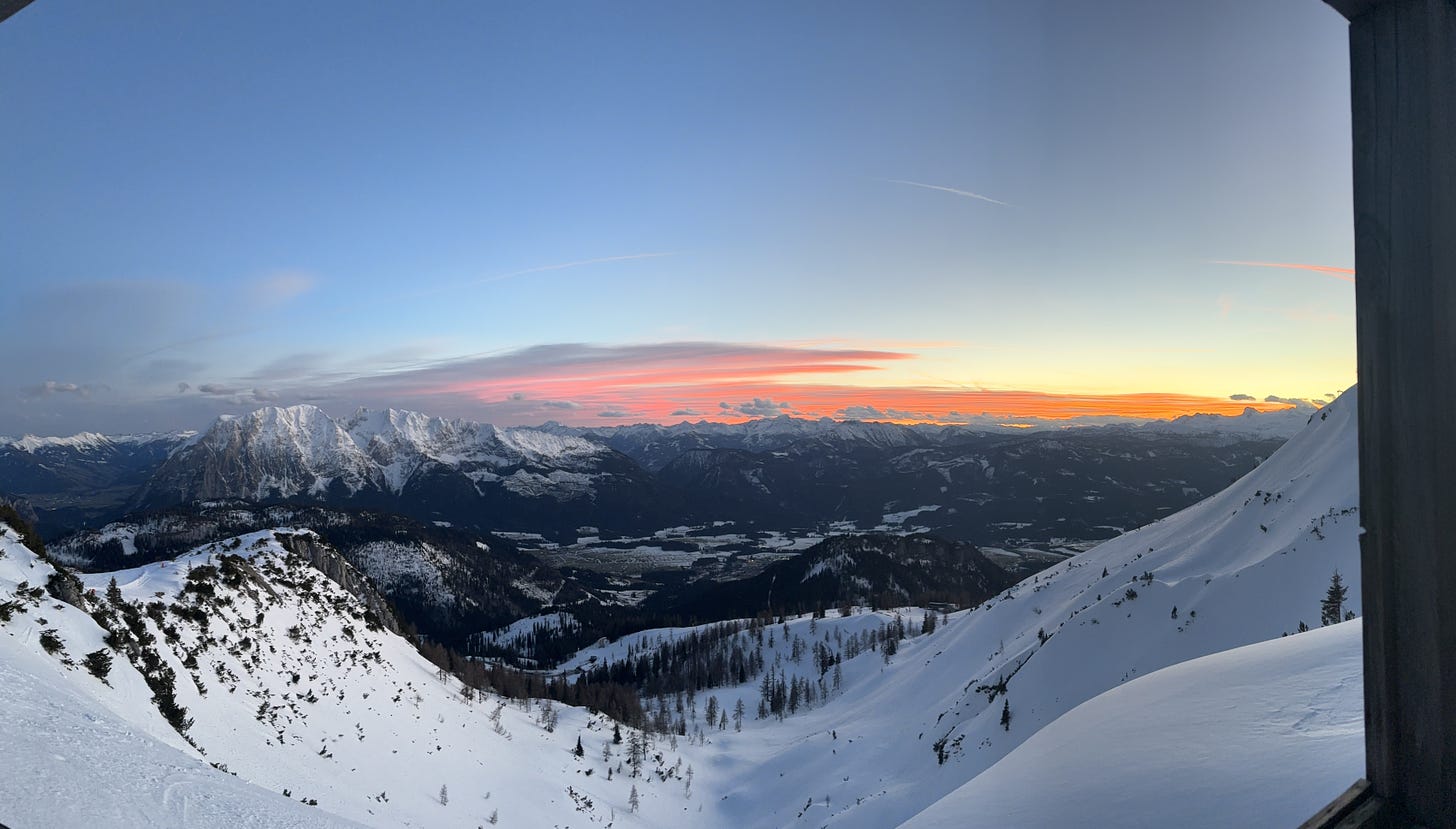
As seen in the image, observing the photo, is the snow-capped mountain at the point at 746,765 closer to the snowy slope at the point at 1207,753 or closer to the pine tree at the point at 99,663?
the snowy slope at the point at 1207,753

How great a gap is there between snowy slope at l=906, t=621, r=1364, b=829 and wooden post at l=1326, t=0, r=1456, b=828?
9.20 ft

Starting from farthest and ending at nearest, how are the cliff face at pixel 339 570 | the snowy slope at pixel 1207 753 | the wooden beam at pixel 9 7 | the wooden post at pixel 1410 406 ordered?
1. the cliff face at pixel 339 570
2. the snowy slope at pixel 1207 753
3. the wooden post at pixel 1410 406
4. the wooden beam at pixel 9 7

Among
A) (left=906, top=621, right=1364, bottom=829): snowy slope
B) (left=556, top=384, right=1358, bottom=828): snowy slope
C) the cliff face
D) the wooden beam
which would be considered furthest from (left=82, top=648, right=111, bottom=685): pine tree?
the cliff face

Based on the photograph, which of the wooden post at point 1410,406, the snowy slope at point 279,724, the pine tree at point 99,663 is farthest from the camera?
the pine tree at point 99,663

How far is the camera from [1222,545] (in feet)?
109

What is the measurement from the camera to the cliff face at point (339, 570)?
5575 cm

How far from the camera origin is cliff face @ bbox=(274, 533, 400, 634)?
2195 inches

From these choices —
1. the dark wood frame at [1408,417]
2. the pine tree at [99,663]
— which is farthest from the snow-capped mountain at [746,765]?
the dark wood frame at [1408,417]

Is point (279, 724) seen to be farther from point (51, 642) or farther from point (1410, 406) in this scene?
point (1410, 406)

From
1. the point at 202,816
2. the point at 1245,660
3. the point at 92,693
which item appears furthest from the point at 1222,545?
the point at 92,693

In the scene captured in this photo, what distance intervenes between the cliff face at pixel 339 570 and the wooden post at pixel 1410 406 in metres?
61.8

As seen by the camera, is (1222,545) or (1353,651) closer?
(1353,651)

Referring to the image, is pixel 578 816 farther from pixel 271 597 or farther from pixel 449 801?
pixel 271 597

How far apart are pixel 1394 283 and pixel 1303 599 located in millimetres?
27295
